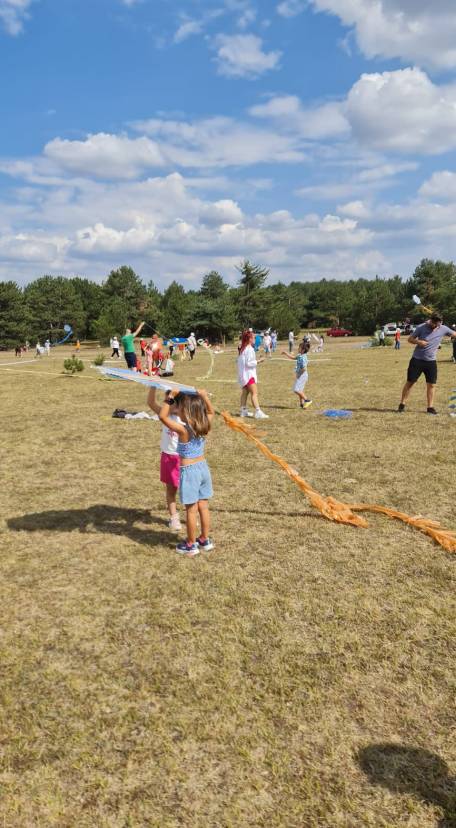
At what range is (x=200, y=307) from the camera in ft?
229

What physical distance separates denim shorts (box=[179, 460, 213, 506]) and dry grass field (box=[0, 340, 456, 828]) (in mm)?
658

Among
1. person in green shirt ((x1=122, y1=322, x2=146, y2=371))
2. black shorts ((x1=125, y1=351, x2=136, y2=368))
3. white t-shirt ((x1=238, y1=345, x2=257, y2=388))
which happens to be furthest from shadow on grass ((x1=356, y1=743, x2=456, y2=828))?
black shorts ((x1=125, y1=351, x2=136, y2=368))

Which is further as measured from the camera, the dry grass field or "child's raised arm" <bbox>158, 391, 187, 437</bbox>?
"child's raised arm" <bbox>158, 391, 187, 437</bbox>

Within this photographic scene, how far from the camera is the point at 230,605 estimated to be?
14.7 feet

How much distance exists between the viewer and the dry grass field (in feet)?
9.07

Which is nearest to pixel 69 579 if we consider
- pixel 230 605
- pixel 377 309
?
pixel 230 605

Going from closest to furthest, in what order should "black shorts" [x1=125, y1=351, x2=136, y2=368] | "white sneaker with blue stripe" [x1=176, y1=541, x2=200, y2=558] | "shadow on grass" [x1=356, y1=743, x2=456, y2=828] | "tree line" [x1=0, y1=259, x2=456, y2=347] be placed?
"shadow on grass" [x1=356, y1=743, x2=456, y2=828], "white sneaker with blue stripe" [x1=176, y1=541, x2=200, y2=558], "black shorts" [x1=125, y1=351, x2=136, y2=368], "tree line" [x1=0, y1=259, x2=456, y2=347]

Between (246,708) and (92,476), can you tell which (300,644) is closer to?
(246,708)

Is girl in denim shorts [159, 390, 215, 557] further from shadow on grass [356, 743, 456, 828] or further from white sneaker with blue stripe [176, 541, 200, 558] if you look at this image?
shadow on grass [356, 743, 456, 828]

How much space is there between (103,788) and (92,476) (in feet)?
19.0

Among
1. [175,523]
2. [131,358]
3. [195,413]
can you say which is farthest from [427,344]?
[131,358]

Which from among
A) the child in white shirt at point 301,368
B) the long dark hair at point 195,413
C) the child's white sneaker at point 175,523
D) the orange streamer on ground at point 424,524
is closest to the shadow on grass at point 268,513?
the orange streamer on ground at point 424,524

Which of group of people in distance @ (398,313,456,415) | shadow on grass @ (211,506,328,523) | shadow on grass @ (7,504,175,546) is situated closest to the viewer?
shadow on grass @ (7,504,175,546)

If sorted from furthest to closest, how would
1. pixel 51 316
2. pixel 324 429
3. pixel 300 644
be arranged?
1. pixel 51 316
2. pixel 324 429
3. pixel 300 644
